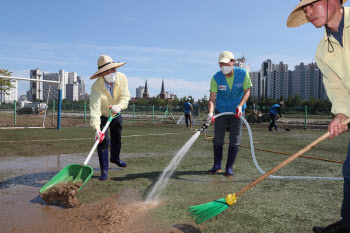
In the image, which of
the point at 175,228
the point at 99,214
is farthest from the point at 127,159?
the point at 175,228

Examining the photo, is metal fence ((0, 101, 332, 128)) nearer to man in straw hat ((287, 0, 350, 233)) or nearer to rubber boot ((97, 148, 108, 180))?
rubber boot ((97, 148, 108, 180))

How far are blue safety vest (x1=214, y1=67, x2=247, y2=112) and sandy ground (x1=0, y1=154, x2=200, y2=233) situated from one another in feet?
7.18

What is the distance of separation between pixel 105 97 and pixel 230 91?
207cm

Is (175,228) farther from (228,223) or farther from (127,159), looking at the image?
(127,159)

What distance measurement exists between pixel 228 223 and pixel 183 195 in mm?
993

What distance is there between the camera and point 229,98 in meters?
4.86

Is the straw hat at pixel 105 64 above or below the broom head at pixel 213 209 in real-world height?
above

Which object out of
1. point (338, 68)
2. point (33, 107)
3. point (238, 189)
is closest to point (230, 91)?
point (238, 189)

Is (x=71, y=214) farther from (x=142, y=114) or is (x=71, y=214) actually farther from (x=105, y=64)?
→ (x=142, y=114)

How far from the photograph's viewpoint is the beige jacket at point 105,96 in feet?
14.3

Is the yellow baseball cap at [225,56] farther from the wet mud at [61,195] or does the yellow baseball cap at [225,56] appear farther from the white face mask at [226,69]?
the wet mud at [61,195]

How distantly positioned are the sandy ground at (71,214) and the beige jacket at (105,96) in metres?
1.35

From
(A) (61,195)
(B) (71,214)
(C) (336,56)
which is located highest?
(C) (336,56)

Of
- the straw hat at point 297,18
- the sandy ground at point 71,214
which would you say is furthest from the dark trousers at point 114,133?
the straw hat at point 297,18
